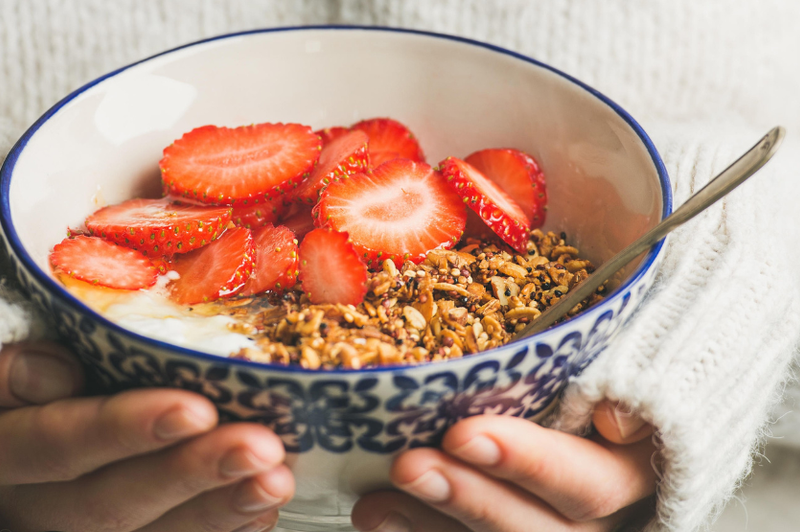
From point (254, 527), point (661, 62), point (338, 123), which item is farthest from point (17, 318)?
point (661, 62)

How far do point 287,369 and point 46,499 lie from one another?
386 mm

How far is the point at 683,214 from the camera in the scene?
53 cm

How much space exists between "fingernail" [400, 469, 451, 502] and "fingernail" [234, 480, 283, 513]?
10cm

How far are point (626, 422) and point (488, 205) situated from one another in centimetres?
27

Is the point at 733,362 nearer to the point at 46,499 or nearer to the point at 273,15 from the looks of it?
the point at 46,499

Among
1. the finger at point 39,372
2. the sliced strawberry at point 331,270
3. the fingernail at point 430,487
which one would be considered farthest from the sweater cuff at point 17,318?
the fingernail at point 430,487

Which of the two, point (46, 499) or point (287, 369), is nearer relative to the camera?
point (287, 369)

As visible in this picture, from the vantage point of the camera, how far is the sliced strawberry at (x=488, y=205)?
696 millimetres

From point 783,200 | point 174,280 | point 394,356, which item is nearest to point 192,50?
point 174,280

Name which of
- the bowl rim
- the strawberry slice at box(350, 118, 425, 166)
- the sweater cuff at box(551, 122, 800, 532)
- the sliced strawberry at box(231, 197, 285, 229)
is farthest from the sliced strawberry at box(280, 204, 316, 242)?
the sweater cuff at box(551, 122, 800, 532)

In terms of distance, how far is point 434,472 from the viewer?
48 centimetres

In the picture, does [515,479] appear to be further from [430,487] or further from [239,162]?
[239,162]

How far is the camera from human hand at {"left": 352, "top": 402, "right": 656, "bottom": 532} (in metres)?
0.48

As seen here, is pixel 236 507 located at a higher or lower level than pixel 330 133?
lower
